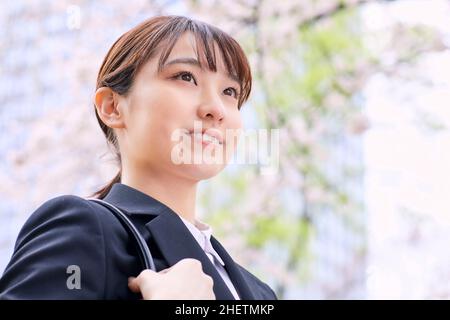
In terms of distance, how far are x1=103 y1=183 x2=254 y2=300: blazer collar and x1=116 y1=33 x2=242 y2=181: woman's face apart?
0.21 feet

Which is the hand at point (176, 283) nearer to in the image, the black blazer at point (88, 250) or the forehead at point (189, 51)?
the black blazer at point (88, 250)

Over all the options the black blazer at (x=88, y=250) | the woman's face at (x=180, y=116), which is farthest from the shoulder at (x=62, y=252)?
the woman's face at (x=180, y=116)

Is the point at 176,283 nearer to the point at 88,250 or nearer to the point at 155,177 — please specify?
the point at 88,250

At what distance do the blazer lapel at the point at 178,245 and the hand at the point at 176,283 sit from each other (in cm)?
8

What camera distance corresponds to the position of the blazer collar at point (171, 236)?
1.25 metres

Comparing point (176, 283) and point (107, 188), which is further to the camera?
point (107, 188)

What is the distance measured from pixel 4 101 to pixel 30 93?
57 cm

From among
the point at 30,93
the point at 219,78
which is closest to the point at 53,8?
the point at 30,93

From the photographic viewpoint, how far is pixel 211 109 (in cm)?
136

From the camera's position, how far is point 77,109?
512cm

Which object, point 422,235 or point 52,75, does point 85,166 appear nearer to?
point 52,75

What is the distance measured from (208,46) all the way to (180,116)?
0.49ft

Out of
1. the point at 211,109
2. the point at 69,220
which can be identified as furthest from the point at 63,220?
the point at 211,109

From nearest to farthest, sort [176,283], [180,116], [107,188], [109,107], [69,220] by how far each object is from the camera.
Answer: [176,283] → [69,220] → [180,116] → [109,107] → [107,188]
